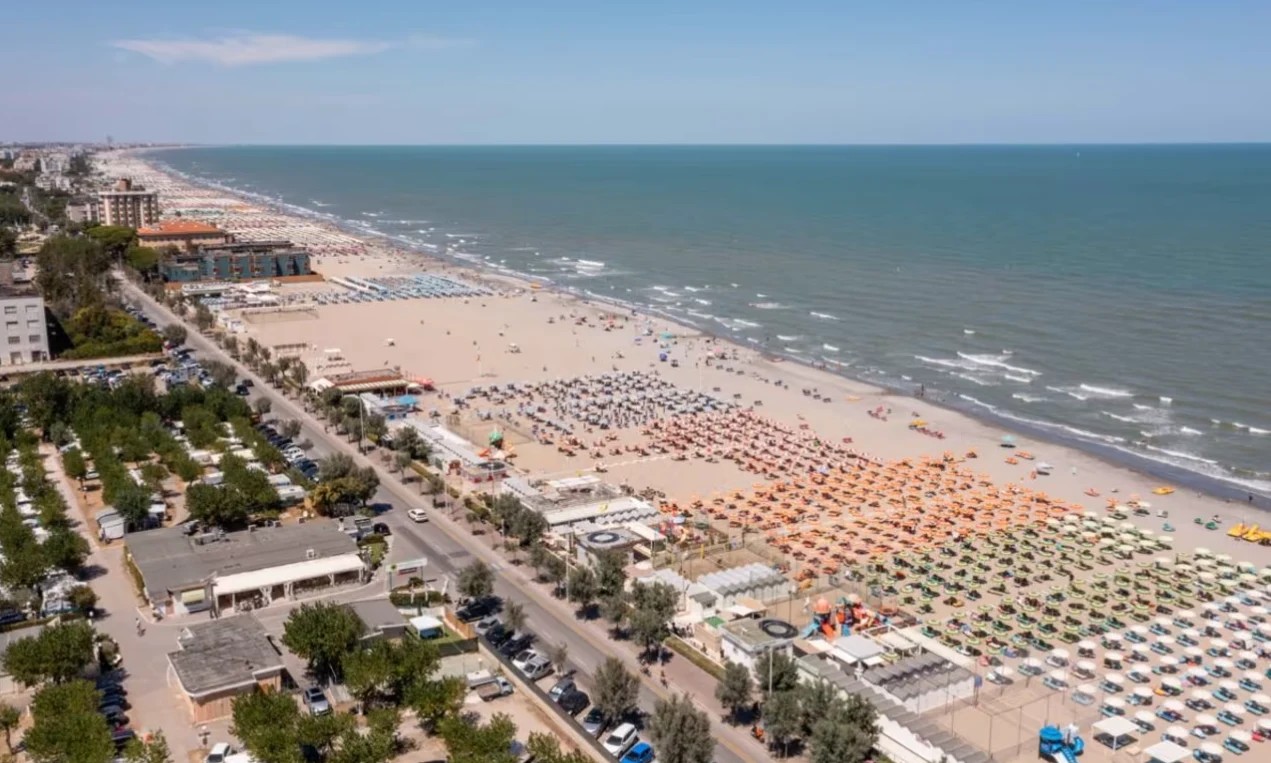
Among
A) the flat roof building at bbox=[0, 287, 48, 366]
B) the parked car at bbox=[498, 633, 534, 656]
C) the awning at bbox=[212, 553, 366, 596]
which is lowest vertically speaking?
the parked car at bbox=[498, 633, 534, 656]

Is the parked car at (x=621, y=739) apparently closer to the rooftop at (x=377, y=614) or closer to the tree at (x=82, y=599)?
the rooftop at (x=377, y=614)

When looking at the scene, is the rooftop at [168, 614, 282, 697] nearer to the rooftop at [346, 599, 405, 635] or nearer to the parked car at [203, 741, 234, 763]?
the parked car at [203, 741, 234, 763]

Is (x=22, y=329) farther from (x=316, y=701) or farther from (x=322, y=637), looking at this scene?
(x=316, y=701)

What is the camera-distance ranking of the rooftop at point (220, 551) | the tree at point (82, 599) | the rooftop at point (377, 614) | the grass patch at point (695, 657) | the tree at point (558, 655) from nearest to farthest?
the tree at point (558, 655)
the rooftop at point (377, 614)
the grass patch at point (695, 657)
the tree at point (82, 599)
the rooftop at point (220, 551)

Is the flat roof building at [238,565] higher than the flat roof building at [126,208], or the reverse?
the flat roof building at [126,208]

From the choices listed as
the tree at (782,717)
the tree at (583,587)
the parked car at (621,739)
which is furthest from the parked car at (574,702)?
the tree at (583,587)

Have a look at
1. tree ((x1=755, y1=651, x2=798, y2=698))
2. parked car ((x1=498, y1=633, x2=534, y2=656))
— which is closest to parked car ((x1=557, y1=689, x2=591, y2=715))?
parked car ((x1=498, y1=633, x2=534, y2=656))

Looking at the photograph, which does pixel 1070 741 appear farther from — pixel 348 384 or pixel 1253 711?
pixel 348 384
